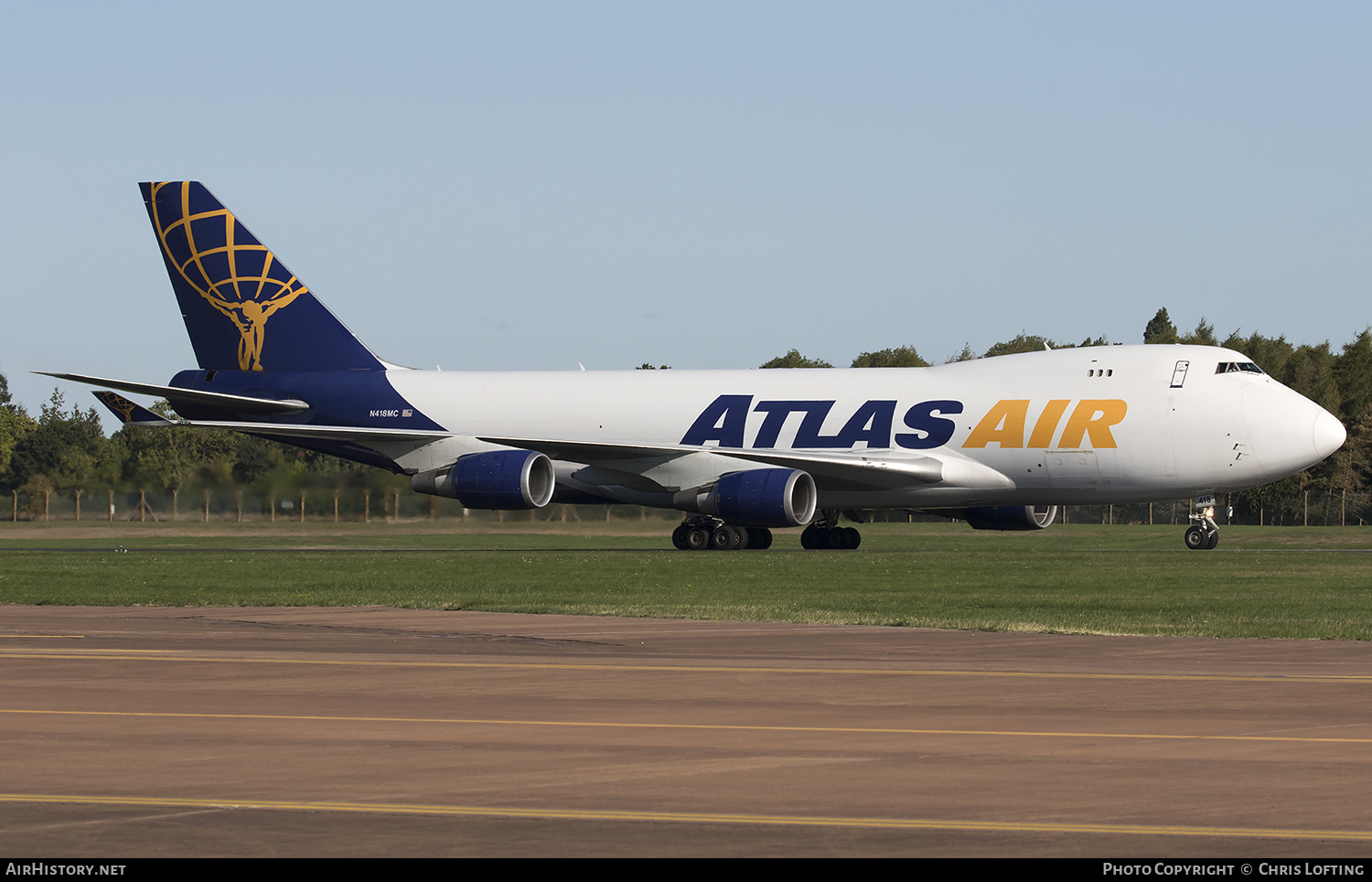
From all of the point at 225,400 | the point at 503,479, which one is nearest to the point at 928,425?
the point at 503,479

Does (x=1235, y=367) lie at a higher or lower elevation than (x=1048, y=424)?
higher

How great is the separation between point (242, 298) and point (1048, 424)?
71.8 feet

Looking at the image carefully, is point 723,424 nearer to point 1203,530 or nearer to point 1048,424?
point 1048,424

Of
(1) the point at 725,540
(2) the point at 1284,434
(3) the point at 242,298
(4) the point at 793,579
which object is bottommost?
(4) the point at 793,579

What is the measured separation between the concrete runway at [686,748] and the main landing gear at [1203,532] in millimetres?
22501

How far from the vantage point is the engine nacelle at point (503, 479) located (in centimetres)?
3822

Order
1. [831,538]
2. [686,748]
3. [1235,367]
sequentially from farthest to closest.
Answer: [831,538] → [1235,367] → [686,748]

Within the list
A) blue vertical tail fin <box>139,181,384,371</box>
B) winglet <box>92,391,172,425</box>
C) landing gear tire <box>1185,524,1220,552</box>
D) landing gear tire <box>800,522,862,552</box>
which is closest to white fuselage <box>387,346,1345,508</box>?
landing gear tire <box>1185,524,1220,552</box>

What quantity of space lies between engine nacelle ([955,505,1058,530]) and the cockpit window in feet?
21.6

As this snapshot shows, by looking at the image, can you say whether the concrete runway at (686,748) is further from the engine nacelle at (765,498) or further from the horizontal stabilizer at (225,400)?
the horizontal stabilizer at (225,400)

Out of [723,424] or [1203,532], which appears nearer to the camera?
[1203,532]

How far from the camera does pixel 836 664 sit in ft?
48.3

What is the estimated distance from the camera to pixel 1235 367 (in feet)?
122

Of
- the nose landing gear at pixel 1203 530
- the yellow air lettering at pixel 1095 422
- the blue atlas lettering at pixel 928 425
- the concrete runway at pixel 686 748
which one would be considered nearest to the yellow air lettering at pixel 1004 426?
the blue atlas lettering at pixel 928 425
